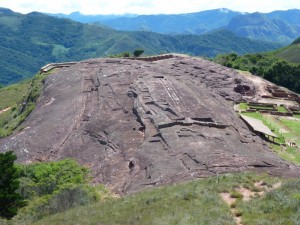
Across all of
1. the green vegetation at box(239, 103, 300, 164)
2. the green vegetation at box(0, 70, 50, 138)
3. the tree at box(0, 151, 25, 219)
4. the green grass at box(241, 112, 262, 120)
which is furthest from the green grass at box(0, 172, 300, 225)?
the green grass at box(241, 112, 262, 120)

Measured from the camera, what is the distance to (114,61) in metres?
52.6

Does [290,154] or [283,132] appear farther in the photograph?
[283,132]

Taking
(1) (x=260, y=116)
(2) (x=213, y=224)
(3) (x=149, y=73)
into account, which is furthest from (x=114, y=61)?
(2) (x=213, y=224)

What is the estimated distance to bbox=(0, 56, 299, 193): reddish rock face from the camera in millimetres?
24703

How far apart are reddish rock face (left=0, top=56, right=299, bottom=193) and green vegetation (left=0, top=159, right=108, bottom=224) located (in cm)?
154

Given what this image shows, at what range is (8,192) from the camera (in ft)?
63.0

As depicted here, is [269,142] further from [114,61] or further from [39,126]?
[114,61]

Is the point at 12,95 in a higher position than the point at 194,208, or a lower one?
lower

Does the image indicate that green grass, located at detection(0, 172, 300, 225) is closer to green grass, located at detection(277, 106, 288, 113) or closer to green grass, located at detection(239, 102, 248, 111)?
green grass, located at detection(239, 102, 248, 111)

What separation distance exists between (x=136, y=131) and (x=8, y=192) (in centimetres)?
1307

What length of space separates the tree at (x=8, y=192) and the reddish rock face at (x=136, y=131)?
6084mm

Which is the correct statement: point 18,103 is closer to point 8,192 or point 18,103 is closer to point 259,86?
point 259,86

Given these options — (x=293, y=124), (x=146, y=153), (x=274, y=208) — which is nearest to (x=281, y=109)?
(x=293, y=124)

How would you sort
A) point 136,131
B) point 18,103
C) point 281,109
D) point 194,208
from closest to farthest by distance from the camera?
point 194,208, point 136,131, point 281,109, point 18,103
